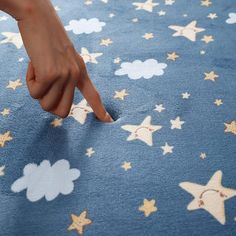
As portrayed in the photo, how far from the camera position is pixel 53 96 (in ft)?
2.19

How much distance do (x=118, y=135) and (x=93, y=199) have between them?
20 cm

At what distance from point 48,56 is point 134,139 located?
384mm

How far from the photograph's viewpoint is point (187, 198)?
2.50 feet

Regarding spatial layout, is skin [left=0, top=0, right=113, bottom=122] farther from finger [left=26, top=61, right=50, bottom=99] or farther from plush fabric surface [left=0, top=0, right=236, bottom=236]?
plush fabric surface [left=0, top=0, right=236, bottom=236]

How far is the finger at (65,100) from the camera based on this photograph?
0.67 meters

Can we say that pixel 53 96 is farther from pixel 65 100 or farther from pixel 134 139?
pixel 134 139

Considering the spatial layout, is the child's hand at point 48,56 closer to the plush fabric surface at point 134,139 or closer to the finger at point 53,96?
the finger at point 53,96

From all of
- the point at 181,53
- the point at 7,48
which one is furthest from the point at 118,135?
the point at 7,48

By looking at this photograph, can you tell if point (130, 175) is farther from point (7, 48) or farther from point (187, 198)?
point (7, 48)

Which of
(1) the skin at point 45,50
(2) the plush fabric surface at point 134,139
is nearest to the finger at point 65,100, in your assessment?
(1) the skin at point 45,50

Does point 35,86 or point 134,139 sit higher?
point 35,86

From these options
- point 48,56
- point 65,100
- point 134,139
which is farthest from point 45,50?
point 134,139

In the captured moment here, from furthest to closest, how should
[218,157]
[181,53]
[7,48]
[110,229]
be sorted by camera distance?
[7,48] → [181,53] → [218,157] → [110,229]

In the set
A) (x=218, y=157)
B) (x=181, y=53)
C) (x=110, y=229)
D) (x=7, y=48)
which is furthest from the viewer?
(x=7, y=48)
